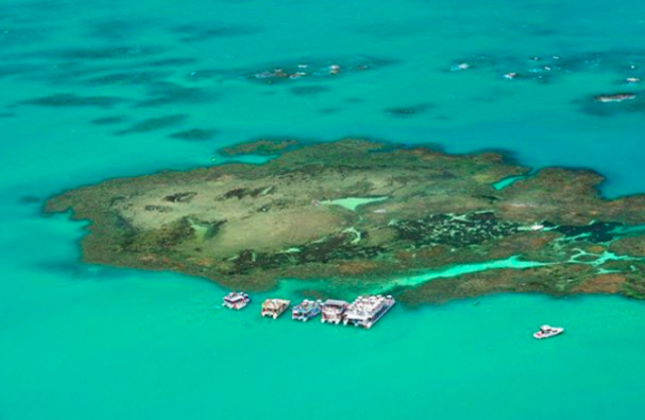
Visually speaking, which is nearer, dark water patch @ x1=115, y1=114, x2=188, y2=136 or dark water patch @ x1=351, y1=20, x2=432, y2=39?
dark water patch @ x1=115, y1=114, x2=188, y2=136

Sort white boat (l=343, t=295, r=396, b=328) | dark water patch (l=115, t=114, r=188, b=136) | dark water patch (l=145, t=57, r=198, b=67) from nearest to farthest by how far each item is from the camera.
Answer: white boat (l=343, t=295, r=396, b=328) → dark water patch (l=115, t=114, r=188, b=136) → dark water patch (l=145, t=57, r=198, b=67)

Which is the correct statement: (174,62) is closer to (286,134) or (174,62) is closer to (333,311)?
(286,134)

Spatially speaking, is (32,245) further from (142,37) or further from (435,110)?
(142,37)

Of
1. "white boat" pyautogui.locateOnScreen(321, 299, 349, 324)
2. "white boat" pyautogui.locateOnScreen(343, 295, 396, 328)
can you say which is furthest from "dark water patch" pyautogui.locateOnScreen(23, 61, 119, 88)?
"white boat" pyautogui.locateOnScreen(343, 295, 396, 328)

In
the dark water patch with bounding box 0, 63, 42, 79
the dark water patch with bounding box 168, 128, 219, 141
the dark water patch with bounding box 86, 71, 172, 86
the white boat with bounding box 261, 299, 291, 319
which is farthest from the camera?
the dark water patch with bounding box 0, 63, 42, 79

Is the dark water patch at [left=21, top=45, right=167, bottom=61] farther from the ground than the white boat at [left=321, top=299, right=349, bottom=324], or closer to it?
farther from the ground

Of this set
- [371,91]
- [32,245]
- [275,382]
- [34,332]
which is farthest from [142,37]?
[275,382]

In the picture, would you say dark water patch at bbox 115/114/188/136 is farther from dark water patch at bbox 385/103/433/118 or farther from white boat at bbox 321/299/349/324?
white boat at bbox 321/299/349/324
